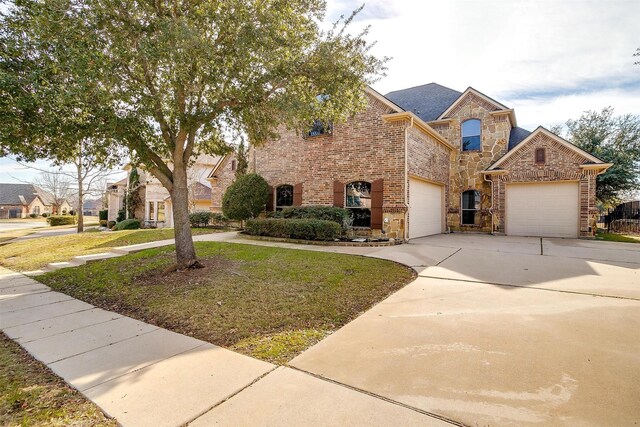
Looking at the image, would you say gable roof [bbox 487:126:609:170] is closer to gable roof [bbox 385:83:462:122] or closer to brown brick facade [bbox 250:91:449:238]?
brown brick facade [bbox 250:91:449:238]

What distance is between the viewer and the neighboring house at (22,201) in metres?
55.1

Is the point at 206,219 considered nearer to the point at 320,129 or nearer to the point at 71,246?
the point at 71,246

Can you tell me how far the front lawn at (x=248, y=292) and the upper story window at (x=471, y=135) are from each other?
37.7 feet

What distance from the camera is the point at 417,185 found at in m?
12.5

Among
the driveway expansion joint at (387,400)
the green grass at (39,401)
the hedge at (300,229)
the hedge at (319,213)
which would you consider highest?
the hedge at (319,213)

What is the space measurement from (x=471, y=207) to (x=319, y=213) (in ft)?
28.6

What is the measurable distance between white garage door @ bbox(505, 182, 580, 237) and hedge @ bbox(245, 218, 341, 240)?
9282 millimetres

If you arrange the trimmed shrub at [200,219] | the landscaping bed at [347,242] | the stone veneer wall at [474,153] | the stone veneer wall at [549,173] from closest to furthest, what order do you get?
the landscaping bed at [347,242]
the stone veneer wall at [549,173]
the stone veneer wall at [474,153]
the trimmed shrub at [200,219]

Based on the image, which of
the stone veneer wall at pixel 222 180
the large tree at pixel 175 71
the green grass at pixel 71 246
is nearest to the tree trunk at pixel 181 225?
the large tree at pixel 175 71

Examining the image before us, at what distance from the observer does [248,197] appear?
559 inches

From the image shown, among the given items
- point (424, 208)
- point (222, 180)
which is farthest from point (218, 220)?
point (424, 208)

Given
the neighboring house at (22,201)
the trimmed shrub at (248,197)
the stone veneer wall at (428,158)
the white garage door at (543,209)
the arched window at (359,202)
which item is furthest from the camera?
the neighboring house at (22,201)

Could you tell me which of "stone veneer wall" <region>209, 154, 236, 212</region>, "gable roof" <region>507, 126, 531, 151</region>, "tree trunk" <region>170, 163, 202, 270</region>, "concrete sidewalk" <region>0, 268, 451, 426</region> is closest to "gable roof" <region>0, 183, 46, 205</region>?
"stone veneer wall" <region>209, 154, 236, 212</region>

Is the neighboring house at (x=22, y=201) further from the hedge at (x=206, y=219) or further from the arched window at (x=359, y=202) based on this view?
the arched window at (x=359, y=202)
